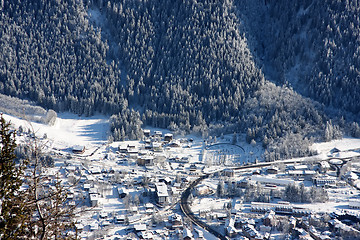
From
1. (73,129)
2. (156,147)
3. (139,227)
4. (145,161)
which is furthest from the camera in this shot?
(73,129)

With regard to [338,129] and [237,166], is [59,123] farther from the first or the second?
[338,129]

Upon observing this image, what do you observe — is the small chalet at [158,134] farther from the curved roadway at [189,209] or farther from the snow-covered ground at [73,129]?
the curved roadway at [189,209]

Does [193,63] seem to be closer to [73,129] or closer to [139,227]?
[73,129]

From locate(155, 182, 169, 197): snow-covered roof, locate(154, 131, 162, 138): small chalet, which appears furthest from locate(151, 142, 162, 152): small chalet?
locate(155, 182, 169, 197): snow-covered roof

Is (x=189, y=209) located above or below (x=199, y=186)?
below

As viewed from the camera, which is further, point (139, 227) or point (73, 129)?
point (73, 129)

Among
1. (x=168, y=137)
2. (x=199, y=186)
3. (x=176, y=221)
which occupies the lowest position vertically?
(x=176, y=221)

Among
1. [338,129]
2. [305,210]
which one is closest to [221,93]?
[338,129]

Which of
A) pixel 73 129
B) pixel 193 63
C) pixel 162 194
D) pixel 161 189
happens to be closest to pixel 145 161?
pixel 161 189
